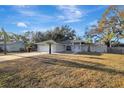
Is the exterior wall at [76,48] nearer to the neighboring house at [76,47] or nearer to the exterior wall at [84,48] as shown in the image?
the neighboring house at [76,47]

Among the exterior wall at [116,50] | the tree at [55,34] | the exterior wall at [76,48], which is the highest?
the tree at [55,34]

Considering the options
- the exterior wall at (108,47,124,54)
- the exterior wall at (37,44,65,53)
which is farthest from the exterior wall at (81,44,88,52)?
the exterior wall at (37,44,65,53)

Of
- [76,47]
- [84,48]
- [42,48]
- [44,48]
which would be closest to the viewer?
[42,48]

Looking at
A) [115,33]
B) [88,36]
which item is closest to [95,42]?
[88,36]

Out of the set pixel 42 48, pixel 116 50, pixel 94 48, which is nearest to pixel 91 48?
pixel 94 48

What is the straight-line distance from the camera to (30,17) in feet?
36.3

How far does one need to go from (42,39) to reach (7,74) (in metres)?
9.23

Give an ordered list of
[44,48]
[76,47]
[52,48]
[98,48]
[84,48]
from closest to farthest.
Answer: [44,48] < [52,48] < [76,47] < [84,48] < [98,48]

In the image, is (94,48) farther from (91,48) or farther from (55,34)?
(55,34)

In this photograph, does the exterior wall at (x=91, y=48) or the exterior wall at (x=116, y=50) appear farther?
the exterior wall at (x=91, y=48)

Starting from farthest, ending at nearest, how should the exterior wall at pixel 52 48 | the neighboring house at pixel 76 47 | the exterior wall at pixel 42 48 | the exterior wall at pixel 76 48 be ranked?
the exterior wall at pixel 76 48 < the neighboring house at pixel 76 47 < the exterior wall at pixel 52 48 < the exterior wall at pixel 42 48

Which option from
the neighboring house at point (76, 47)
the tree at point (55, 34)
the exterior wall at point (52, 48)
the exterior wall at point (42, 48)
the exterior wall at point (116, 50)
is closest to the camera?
the tree at point (55, 34)

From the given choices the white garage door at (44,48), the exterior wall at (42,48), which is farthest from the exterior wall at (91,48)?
the exterior wall at (42,48)
